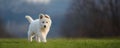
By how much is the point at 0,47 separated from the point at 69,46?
2.94 meters

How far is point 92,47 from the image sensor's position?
17.3m

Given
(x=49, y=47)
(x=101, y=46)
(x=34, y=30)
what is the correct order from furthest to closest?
(x=34, y=30) < (x=101, y=46) < (x=49, y=47)

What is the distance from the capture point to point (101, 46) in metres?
17.8

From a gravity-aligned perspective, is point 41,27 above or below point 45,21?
below

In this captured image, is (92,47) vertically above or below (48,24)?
below

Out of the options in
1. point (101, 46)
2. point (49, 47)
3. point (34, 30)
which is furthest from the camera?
point (34, 30)

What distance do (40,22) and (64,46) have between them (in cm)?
214

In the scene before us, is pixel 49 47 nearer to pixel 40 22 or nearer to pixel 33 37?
pixel 40 22

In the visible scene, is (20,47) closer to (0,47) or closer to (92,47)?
(0,47)

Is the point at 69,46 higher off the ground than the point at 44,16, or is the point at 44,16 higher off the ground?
the point at 44,16

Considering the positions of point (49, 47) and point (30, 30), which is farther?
point (30, 30)

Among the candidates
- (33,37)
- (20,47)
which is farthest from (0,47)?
(33,37)

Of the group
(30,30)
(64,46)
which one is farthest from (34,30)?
(64,46)

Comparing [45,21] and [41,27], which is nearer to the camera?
[45,21]
